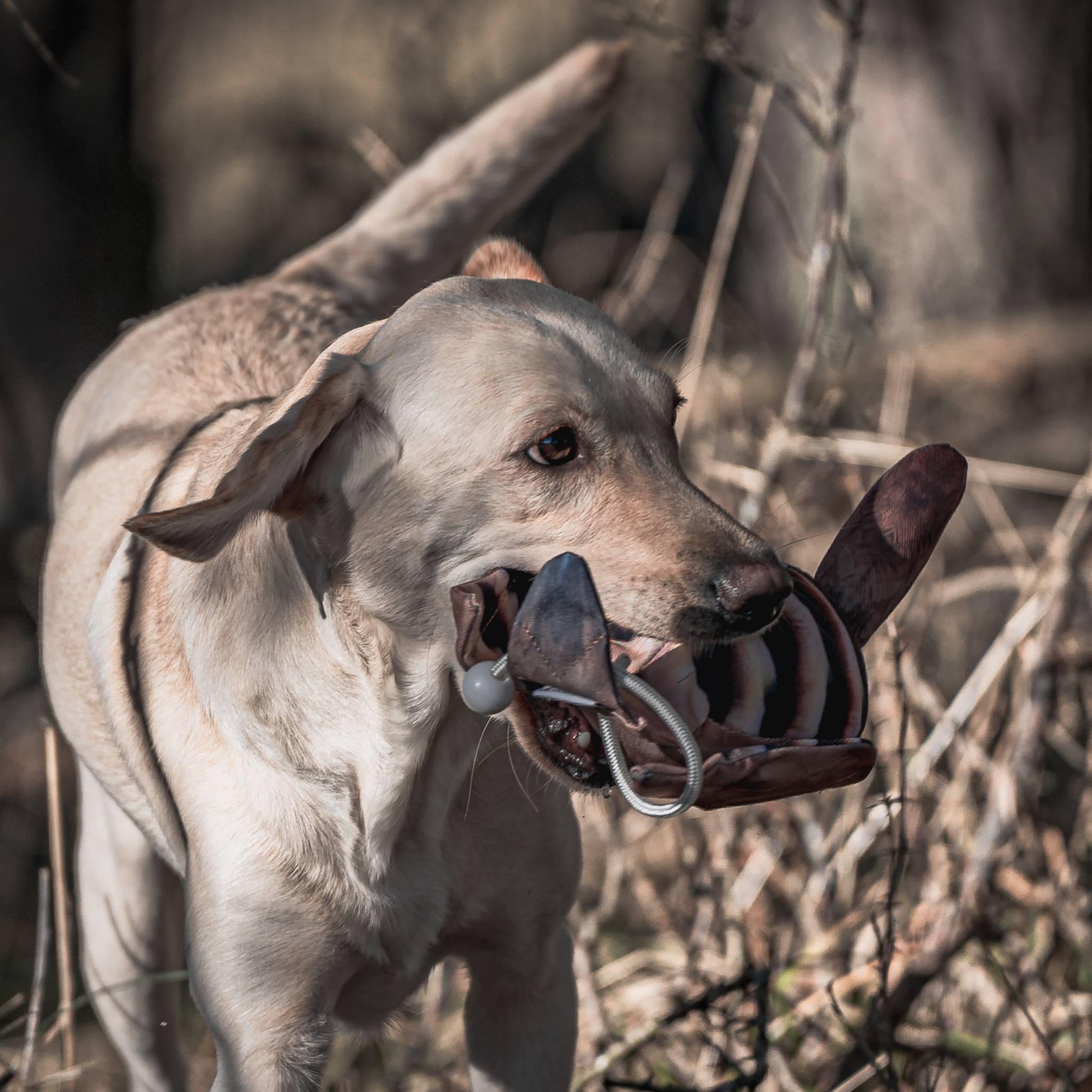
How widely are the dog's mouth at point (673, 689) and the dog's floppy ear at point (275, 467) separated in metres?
0.31

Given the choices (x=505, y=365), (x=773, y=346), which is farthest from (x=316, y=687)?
(x=773, y=346)

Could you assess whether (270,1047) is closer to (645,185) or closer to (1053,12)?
(1053,12)

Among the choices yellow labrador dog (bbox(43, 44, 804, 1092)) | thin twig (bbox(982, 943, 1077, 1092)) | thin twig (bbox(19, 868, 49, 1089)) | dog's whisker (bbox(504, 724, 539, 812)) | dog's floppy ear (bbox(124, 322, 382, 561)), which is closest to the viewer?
dog's floppy ear (bbox(124, 322, 382, 561))

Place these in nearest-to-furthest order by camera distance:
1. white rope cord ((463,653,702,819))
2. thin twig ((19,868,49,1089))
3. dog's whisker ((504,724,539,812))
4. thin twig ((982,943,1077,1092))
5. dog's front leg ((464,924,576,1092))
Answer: white rope cord ((463,653,702,819)) → dog's whisker ((504,724,539,812)) → thin twig ((982,943,1077,1092)) → dog's front leg ((464,924,576,1092)) → thin twig ((19,868,49,1089))

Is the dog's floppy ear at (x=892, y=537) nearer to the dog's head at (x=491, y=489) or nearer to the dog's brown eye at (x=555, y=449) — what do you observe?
the dog's head at (x=491, y=489)

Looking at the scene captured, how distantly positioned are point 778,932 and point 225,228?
5.81 metres

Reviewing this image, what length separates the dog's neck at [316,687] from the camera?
225 centimetres

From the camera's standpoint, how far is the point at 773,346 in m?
6.96

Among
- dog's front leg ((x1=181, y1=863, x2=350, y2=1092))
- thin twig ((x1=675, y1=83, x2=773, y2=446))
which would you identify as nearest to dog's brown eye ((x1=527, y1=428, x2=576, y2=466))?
dog's front leg ((x1=181, y1=863, x2=350, y2=1092))

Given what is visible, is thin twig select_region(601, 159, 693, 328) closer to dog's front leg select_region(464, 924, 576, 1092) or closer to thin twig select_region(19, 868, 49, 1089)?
dog's front leg select_region(464, 924, 576, 1092)

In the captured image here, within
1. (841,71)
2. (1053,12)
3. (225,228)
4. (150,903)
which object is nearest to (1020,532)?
(841,71)

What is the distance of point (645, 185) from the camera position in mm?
9391

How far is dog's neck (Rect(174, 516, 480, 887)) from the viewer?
2.25m

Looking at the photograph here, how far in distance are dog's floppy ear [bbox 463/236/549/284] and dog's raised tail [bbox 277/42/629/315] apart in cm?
71
